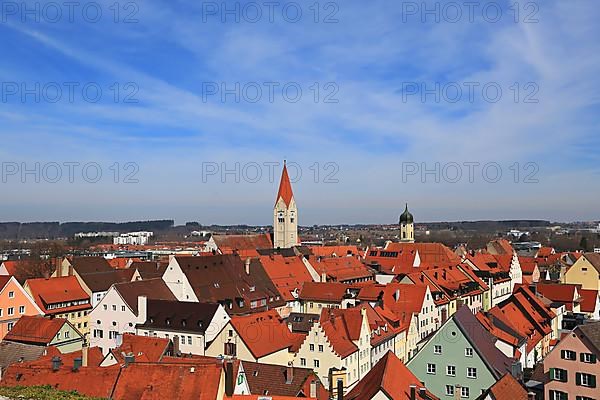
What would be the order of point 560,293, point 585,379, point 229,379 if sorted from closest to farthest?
point 229,379
point 585,379
point 560,293

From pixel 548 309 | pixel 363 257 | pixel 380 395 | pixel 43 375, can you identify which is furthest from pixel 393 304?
pixel 363 257

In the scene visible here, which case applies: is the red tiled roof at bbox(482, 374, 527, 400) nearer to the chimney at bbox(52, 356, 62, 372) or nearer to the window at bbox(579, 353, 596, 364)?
the window at bbox(579, 353, 596, 364)

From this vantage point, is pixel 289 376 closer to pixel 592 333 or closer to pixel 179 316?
pixel 592 333

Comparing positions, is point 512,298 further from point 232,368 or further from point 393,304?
point 232,368

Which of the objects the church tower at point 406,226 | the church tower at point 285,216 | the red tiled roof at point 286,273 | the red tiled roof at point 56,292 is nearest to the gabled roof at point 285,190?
the church tower at point 285,216

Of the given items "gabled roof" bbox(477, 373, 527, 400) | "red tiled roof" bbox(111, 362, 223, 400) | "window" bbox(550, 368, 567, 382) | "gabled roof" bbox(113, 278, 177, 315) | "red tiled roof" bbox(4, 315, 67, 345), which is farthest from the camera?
"gabled roof" bbox(113, 278, 177, 315)

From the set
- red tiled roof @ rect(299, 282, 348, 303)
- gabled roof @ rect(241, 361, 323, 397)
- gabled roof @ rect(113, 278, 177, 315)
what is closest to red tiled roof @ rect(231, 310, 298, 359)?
gabled roof @ rect(241, 361, 323, 397)

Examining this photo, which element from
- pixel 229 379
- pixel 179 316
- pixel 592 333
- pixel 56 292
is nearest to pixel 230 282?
pixel 179 316
